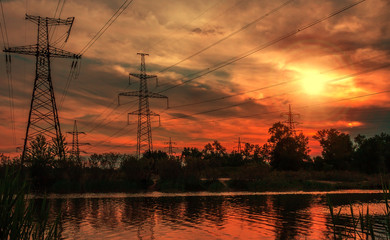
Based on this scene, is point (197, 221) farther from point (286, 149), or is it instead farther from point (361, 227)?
point (286, 149)

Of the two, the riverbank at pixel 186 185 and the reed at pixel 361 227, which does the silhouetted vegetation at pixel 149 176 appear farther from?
the reed at pixel 361 227

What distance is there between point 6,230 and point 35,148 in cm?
4537

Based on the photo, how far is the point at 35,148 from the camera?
50.0 m

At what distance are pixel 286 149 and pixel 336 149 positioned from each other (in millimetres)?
18395

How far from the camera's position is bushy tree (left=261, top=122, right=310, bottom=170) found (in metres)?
87.1

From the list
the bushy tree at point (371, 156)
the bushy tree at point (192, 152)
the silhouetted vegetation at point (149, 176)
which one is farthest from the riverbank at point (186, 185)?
the bushy tree at point (192, 152)

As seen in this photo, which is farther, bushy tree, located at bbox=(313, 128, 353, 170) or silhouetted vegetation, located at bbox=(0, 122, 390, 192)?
bushy tree, located at bbox=(313, 128, 353, 170)

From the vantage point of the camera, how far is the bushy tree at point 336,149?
314ft

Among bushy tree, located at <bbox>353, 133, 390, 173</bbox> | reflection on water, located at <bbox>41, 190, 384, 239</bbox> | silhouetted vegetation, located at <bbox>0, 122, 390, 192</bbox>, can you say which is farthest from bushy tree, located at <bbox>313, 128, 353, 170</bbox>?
reflection on water, located at <bbox>41, 190, 384, 239</bbox>

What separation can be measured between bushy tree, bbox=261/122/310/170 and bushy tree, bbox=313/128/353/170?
688cm

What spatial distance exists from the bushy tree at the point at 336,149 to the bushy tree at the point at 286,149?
6.88m

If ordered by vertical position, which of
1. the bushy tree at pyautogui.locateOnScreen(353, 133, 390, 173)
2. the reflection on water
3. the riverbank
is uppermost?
the bushy tree at pyautogui.locateOnScreen(353, 133, 390, 173)

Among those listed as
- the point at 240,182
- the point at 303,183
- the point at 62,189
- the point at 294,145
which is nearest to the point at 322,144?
the point at 294,145

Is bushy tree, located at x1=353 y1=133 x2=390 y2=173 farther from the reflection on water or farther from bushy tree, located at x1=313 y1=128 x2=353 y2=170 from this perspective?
the reflection on water
